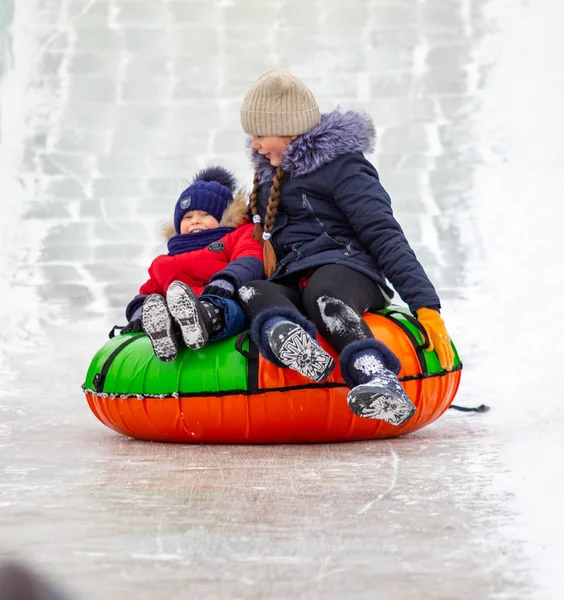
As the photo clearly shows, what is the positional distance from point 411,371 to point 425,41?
337 centimetres

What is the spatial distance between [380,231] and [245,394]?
0.53 meters

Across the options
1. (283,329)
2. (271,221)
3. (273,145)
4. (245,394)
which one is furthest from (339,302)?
(273,145)

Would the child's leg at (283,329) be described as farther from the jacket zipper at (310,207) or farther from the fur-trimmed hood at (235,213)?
the fur-trimmed hood at (235,213)

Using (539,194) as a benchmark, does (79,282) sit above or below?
Answer: below

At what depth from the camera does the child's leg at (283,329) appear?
6.99ft

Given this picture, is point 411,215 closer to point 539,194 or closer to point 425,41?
point 539,194

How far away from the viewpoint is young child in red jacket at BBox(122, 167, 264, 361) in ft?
7.50

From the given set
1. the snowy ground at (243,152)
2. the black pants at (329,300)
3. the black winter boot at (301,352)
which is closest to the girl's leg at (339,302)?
the black pants at (329,300)

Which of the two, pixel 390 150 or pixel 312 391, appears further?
pixel 390 150

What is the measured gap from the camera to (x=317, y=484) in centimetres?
183

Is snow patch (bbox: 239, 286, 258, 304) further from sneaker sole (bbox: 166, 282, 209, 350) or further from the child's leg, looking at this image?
sneaker sole (bbox: 166, 282, 209, 350)

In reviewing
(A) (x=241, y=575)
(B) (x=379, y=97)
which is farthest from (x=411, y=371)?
(B) (x=379, y=97)

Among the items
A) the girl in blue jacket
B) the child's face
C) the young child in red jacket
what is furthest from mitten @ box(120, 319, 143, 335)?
the girl in blue jacket

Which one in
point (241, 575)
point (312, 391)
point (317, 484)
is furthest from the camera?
point (312, 391)
